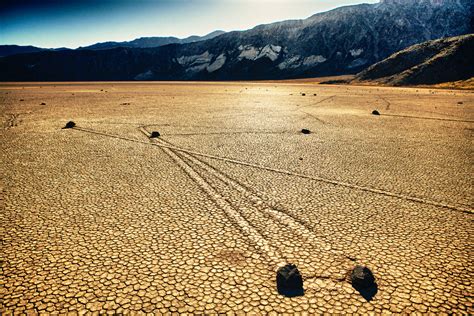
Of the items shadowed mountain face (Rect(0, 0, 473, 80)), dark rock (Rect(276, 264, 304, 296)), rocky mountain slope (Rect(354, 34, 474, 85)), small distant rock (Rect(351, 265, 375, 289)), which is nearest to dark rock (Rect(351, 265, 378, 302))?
small distant rock (Rect(351, 265, 375, 289))

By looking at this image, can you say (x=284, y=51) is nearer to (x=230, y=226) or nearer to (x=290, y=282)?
(x=230, y=226)

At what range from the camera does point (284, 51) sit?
129250 millimetres

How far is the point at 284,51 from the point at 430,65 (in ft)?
260

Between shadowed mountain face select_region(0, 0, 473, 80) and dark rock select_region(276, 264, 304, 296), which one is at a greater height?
shadowed mountain face select_region(0, 0, 473, 80)

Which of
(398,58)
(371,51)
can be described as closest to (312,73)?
(371,51)

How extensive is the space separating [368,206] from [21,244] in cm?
385

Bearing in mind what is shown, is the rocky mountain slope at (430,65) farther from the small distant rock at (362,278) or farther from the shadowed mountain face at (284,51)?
the small distant rock at (362,278)

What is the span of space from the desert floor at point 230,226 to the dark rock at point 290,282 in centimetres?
7

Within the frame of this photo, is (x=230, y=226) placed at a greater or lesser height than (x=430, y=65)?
lesser

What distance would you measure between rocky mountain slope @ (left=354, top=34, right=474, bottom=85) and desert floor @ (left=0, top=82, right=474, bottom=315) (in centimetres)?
5928

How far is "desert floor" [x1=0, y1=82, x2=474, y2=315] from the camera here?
224 cm

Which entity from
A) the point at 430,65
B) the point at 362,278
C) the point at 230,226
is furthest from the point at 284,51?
the point at 362,278

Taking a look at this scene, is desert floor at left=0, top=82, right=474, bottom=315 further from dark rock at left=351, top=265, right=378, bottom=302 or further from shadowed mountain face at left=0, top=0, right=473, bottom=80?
shadowed mountain face at left=0, top=0, right=473, bottom=80

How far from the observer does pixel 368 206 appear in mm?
3746
